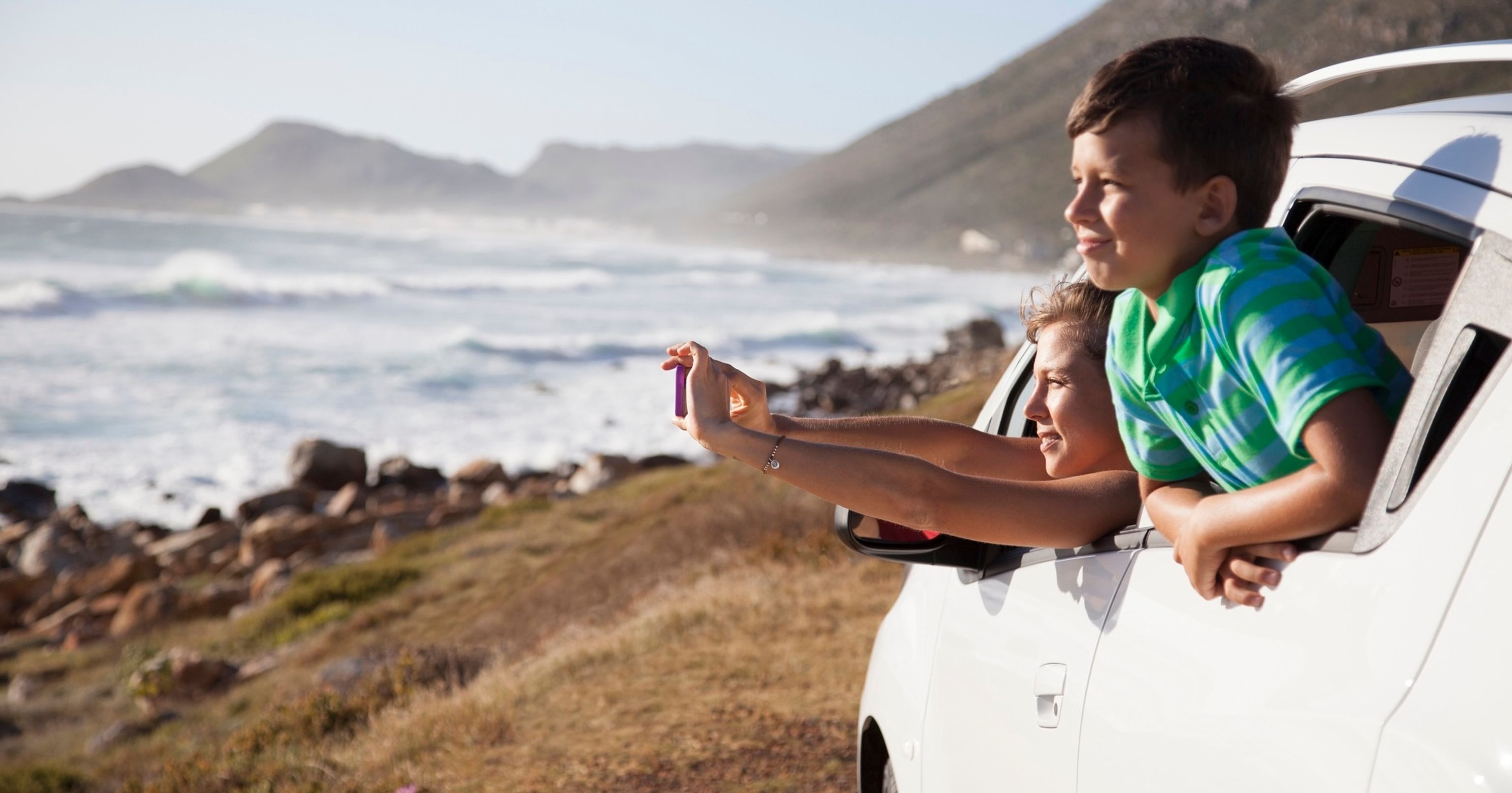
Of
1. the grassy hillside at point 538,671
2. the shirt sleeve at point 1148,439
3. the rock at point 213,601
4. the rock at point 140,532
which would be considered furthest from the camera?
the rock at point 140,532

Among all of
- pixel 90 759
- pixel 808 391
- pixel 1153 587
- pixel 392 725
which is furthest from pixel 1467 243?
pixel 808 391

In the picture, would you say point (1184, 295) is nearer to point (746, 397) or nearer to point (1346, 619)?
point (1346, 619)

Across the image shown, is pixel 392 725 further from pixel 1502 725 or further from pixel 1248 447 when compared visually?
pixel 1502 725

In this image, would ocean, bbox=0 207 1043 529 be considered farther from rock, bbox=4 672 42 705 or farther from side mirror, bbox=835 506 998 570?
side mirror, bbox=835 506 998 570

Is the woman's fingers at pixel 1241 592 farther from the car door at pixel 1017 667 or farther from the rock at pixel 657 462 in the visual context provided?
the rock at pixel 657 462

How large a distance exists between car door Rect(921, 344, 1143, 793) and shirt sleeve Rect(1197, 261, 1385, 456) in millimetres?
411

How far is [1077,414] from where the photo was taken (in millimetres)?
2166

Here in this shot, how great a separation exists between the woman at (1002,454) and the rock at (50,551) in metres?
18.5

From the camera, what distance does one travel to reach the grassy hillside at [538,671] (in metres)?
5.42

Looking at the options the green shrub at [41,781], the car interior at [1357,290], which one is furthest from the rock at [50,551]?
the car interior at [1357,290]

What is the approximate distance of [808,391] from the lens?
29.0 metres

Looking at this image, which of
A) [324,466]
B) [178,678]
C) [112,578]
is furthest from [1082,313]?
[324,466]

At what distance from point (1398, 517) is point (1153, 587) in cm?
46

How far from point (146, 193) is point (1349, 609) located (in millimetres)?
207892
